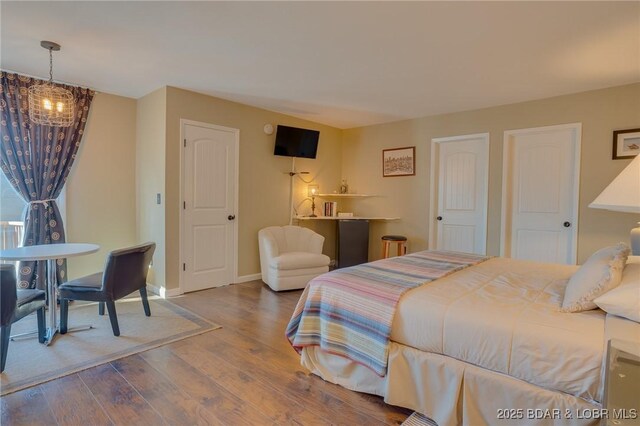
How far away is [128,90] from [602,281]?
15.3ft

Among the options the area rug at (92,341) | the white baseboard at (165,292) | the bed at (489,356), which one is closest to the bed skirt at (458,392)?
the bed at (489,356)

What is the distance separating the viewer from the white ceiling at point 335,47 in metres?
2.21

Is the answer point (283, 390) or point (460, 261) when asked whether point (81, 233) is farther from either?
point (460, 261)

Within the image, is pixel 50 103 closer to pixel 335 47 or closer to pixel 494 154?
pixel 335 47

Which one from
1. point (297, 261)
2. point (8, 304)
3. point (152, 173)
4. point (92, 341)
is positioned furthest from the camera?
point (297, 261)

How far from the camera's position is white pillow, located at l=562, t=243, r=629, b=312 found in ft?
5.12

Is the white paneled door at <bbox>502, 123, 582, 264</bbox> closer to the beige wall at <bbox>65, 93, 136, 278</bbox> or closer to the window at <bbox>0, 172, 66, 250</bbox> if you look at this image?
the beige wall at <bbox>65, 93, 136, 278</bbox>

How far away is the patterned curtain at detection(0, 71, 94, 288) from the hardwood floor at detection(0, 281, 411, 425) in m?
1.99

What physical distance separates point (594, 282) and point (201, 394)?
2.19 meters

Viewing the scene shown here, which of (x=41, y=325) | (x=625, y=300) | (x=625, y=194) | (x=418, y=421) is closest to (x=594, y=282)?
(x=625, y=300)

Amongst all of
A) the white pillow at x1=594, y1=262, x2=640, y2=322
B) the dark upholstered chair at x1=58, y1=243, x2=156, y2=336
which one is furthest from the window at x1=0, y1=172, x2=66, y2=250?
the white pillow at x1=594, y1=262, x2=640, y2=322

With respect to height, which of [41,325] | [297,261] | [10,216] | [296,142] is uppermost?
[296,142]

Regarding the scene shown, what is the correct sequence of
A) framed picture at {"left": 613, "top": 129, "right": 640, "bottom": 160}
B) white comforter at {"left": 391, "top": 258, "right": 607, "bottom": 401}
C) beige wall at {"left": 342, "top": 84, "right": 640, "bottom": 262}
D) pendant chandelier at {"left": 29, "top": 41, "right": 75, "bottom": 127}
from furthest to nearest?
1. beige wall at {"left": 342, "top": 84, "right": 640, "bottom": 262}
2. framed picture at {"left": 613, "top": 129, "right": 640, "bottom": 160}
3. pendant chandelier at {"left": 29, "top": 41, "right": 75, "bottom": 127}
4. white comforter at {"left": 391, "top": 258, "right": 607, "bottom": 401}

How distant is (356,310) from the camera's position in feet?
6.38
